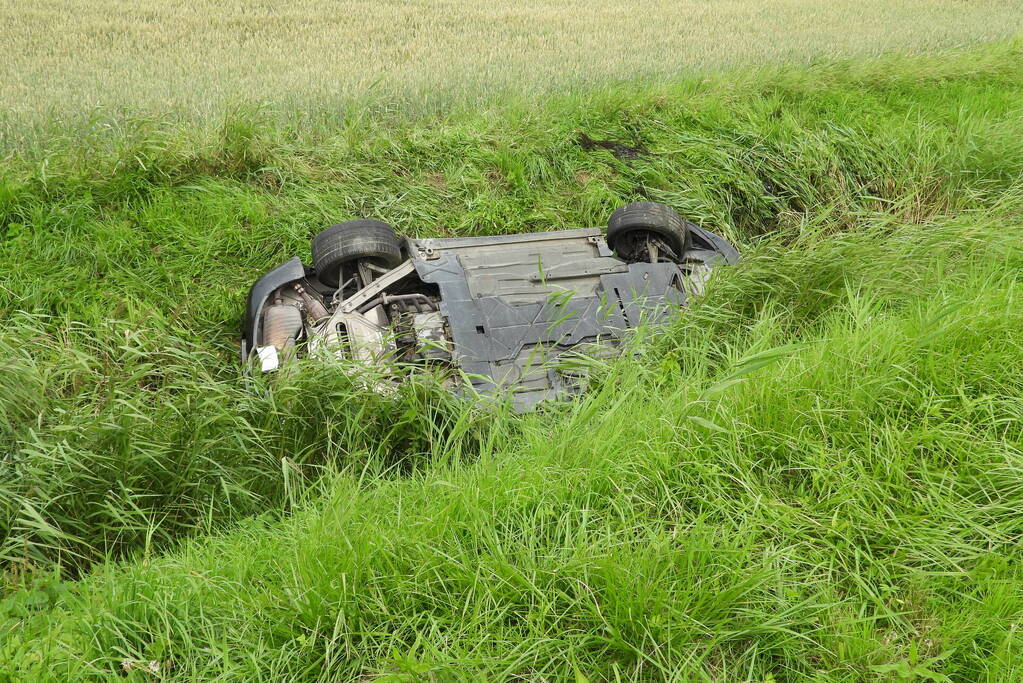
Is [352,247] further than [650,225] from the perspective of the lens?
No

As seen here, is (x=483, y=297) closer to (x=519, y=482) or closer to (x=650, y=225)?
(x=650, y=225)

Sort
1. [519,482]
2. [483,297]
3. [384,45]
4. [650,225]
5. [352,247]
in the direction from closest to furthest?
[519,482] → [483,297] → [352,247] → [650,225] → [384,45]

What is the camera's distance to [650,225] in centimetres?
554

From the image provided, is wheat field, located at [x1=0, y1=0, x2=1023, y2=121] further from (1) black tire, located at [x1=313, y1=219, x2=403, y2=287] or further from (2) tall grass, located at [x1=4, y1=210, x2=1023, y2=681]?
(2) tall grass, located at [x1=4, y1=210, x2=1023, y2=681]

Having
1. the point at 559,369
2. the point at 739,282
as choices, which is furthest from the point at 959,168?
the point at 559,369

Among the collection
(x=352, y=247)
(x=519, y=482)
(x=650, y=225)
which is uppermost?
(x=352, y=247)

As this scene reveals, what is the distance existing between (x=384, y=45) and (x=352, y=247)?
592cm

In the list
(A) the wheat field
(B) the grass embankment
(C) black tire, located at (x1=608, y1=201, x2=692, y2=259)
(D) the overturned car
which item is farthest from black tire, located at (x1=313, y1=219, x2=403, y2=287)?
(A) the wheat field

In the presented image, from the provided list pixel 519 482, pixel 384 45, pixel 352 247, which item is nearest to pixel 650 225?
pixel 352 247

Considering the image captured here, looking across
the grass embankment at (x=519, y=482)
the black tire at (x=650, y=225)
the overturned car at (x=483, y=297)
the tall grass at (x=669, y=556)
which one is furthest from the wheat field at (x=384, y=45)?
the tall grass at (x=669, y=556)

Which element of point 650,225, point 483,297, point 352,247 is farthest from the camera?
point 650,225

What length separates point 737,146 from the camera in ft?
26.5

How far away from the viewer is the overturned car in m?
4.35

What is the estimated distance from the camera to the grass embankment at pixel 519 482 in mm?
2170
